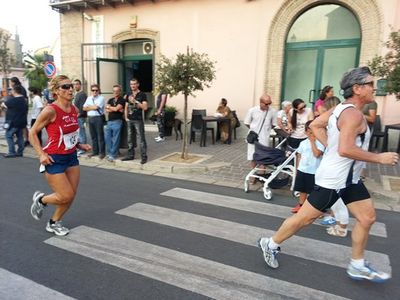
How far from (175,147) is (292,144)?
4.58m

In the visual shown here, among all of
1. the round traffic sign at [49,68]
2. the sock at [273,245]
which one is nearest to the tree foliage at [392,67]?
the sock at [273,245]

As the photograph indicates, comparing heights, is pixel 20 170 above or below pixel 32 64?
below

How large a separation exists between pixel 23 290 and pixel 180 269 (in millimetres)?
1401

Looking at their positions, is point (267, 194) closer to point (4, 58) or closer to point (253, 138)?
point (253, 138)

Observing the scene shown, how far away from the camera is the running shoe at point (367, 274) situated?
3.07 metres

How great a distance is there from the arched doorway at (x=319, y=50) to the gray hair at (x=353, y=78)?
26.6ft

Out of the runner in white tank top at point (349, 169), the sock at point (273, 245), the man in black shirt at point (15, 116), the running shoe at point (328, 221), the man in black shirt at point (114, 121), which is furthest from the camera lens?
the man in black shirt at point (15, 116)

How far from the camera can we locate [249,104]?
1157 centimetres

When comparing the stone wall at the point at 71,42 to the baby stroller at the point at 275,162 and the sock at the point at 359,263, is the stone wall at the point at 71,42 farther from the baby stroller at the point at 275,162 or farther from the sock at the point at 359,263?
the sock at the point at 359,263

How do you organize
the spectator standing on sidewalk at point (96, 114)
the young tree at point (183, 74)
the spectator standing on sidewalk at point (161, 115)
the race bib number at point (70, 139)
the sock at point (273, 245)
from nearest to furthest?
1. the sock at point (273, 245)
2. the race bib number at point (70, 139)
3. the young tree at point (183, 74)
4. the spectator standing on sidewalk at point (96, 114)
5. the spectator standing on sidewalk at point (161, 115)

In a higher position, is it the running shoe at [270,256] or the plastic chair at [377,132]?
the plastic chair at [377,132]

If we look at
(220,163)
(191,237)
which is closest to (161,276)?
(191,237)

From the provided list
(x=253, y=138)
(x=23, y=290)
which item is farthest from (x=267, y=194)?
(x=23, y=290)

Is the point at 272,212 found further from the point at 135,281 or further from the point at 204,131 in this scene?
the point at 204,131
